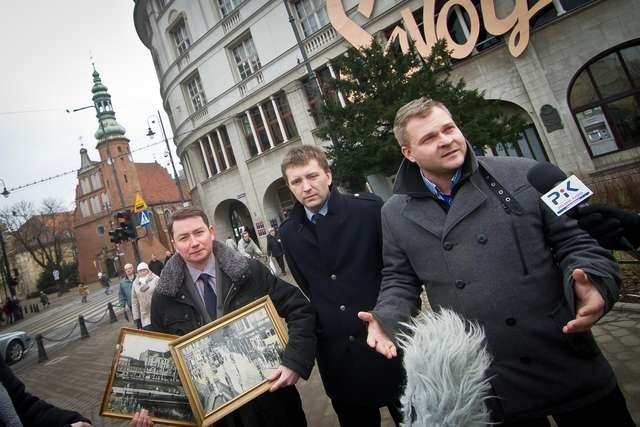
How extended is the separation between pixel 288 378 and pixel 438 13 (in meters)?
15.0

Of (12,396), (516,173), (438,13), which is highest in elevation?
(438,13)

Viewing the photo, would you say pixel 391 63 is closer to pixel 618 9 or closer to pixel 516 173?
pixel 516 173

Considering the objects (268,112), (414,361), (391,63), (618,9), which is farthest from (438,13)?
(414,361)

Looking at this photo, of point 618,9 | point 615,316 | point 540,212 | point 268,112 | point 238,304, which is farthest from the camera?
point 268,112

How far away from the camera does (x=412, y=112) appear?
1.74 metres

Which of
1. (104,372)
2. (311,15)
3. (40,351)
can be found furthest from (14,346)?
(311,15)

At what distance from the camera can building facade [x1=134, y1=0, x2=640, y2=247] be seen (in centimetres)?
1146

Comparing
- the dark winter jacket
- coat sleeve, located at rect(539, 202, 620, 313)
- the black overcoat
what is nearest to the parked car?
the dark winter jacket

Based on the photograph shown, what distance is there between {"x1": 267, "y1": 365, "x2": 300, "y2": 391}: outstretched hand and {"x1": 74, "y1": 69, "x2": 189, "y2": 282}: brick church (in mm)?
49727

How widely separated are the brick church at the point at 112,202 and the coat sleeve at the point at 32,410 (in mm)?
49162

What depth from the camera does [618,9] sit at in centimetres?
1094

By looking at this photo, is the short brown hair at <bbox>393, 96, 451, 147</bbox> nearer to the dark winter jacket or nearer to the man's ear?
the man's ear

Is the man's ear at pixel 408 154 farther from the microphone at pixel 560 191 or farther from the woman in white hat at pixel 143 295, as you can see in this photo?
Answer: the woman in white hat at pixel 143 295

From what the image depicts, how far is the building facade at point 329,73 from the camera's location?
1146 cm
